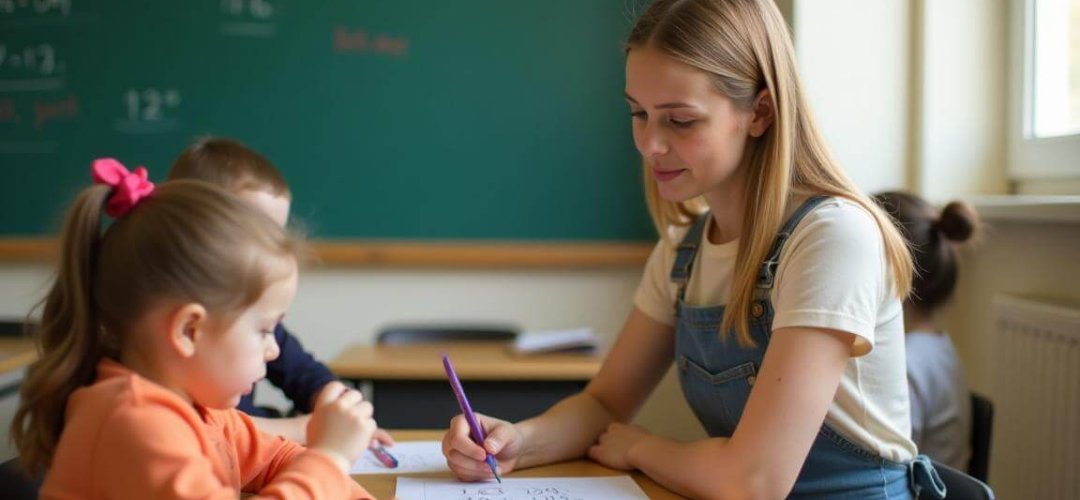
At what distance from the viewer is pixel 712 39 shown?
1.45m

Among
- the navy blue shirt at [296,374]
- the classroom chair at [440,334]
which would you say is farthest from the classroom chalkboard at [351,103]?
the navy blue shirt at [296,374]

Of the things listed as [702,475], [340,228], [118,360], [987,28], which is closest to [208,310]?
[118,360]

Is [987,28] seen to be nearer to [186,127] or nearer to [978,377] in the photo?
[978,377]

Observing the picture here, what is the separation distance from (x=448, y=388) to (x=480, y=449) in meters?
1.41

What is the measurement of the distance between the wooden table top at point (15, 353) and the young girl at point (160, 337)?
1443 millimetres

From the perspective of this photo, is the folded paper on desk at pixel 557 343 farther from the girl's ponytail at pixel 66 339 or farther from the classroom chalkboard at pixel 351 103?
the girl's ponytail at pixel 66 339

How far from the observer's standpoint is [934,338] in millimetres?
2312

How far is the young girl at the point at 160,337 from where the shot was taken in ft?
3.32

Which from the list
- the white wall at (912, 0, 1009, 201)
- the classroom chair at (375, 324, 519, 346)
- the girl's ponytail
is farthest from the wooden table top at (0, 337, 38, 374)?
the white wall at (912, 0, 1009, 201)

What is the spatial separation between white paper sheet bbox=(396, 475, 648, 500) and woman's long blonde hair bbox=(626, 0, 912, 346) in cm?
27

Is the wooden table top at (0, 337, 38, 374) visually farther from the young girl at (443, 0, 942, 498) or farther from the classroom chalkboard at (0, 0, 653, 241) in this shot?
the young girl at (443, 0, 942, 498)

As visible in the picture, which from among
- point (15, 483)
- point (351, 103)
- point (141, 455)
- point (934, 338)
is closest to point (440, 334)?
point (351, 103)

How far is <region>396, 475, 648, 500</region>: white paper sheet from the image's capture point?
1343 millimetres

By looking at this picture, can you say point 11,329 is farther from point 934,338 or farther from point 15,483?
point 934,338
